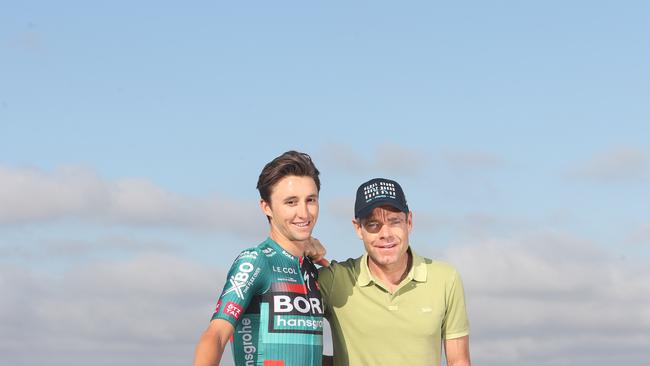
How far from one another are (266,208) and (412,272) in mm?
1890

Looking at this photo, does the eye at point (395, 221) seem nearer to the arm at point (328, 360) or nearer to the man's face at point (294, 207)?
the man's face at point (294, 207)

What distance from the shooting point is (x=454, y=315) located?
11.9 meters

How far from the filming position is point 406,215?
1172 centimetres

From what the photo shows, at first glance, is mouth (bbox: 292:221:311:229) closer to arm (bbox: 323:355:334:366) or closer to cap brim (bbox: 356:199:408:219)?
cap brim (bbox: 356:199:408:219)

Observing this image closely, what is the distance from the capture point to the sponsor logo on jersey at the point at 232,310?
10.3 metres

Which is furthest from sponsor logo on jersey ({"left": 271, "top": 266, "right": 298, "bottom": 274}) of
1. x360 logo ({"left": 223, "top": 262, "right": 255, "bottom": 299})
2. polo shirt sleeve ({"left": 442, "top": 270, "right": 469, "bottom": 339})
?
polo shirt sleeve ({"left": 442, "top": 270, "right": 469, "bottom": 339})

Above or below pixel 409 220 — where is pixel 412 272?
below

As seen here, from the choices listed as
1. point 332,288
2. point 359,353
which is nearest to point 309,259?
point 332,288

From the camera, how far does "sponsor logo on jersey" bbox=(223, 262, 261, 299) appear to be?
1041 cm

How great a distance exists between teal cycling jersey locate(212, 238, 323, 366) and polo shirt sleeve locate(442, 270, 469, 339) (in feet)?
5.69

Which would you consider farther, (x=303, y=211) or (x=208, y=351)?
(x=303, y=211)

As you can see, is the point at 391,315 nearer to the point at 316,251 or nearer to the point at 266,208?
the point at 316,251

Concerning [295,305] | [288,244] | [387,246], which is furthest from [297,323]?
[387,246]

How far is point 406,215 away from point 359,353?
1632 mm
